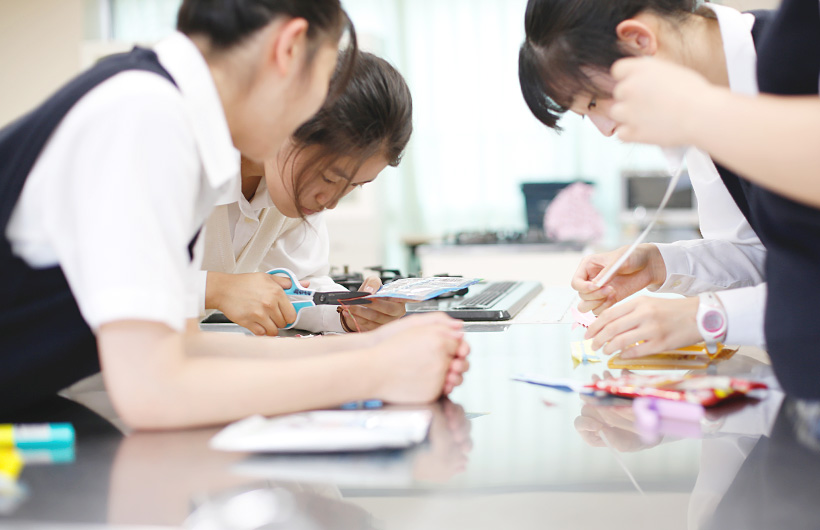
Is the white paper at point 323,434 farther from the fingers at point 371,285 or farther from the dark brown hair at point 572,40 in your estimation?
the fingers at point 371,285

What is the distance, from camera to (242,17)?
28.4 inches

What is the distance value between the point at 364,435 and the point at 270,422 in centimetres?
12

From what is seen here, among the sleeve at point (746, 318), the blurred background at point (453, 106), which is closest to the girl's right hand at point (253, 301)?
the sleeve at point (746, 318)

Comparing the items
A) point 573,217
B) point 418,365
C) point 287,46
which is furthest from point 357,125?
point 573,217

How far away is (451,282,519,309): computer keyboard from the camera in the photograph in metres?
1.45

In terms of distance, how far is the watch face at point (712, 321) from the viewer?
3.09ft

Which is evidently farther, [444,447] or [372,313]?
[372,313]

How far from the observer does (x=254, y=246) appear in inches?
63.5

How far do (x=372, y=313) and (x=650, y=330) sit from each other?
544mm

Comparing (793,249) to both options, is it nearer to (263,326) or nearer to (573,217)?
(263,326)

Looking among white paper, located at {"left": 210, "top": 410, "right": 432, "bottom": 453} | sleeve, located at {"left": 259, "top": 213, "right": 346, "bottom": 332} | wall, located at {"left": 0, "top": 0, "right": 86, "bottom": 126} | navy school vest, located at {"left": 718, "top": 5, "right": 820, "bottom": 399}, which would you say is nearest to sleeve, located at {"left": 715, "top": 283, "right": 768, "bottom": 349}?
navy school vest, located at {"left": 718, "top": 5, "right": 820, "bottom": 399}

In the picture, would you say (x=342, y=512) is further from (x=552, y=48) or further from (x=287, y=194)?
(x=287, y=194)

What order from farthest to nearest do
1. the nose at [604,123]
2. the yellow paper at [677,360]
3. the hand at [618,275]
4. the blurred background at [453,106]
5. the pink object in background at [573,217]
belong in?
the blurred background at [453,106] < the pink object in background at [573,217] < the hand at [618,275] < the nose at [604,123] < the yellow paper at [677,360]

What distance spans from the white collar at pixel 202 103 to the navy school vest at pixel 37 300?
0.01m
